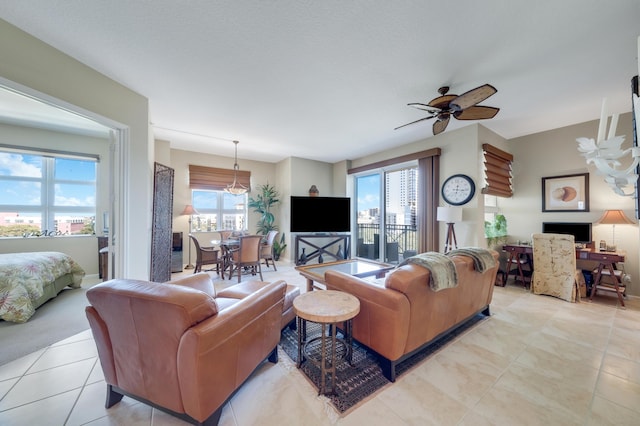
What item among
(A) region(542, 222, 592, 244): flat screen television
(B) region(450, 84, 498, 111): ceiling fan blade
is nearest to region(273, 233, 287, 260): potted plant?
(B) region(450, 84, 498, 111): ceiling fan blade

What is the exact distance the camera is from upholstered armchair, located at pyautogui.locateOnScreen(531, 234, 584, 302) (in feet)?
10.2

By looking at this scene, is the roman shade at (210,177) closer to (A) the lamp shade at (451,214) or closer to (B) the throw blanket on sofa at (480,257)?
(A) the lamp shade at (451,214)

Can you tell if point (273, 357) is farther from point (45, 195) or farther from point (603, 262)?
point (45, 195)

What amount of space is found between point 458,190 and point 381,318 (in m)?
3.05

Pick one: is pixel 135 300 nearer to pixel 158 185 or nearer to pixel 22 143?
pixel 158 185

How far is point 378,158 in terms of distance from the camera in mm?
5172

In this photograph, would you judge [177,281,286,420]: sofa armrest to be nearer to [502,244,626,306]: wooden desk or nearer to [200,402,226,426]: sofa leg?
[200,402,226,426]: sofa leg

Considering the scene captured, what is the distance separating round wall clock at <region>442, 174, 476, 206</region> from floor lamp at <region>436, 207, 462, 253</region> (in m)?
0.33

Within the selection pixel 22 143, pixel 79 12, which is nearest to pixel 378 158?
pixel 79 12

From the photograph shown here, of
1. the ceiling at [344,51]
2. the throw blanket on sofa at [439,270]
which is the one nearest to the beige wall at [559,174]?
the ceiling at [344,51]

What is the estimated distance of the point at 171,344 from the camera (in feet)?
3.68

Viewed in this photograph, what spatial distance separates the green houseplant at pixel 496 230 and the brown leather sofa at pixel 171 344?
4.18 metres

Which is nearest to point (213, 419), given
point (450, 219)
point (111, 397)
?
point (111, 397)

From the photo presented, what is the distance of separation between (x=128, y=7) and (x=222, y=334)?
226cm
